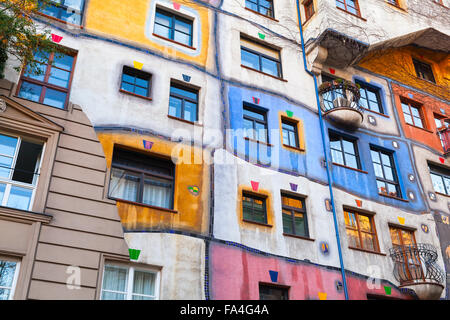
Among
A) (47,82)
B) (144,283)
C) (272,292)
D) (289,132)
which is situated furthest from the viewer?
(289,132)

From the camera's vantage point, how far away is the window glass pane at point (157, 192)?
12266mm

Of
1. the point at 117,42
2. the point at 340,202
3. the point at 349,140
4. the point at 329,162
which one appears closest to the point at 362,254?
the point at 340,202

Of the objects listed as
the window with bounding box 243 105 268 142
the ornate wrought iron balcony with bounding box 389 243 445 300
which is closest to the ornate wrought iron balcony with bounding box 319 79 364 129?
the window with bounding box 243 105 268 142

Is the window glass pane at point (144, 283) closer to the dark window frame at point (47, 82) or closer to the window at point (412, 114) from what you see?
the dark window frame at point (47, 82)

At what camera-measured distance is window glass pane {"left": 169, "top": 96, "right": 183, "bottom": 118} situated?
14.0m

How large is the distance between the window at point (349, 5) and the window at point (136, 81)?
9.95 meters

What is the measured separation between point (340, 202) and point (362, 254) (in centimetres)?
182

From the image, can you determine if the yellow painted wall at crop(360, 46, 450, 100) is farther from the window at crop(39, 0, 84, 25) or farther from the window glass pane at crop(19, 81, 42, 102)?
the window glass pane at crop(19, 81, 42, 102)

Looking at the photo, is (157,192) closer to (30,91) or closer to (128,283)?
(128,283)

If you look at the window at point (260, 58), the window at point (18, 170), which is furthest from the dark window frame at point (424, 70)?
the window at point (18, 170)

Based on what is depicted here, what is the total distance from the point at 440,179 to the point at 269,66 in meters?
8.75

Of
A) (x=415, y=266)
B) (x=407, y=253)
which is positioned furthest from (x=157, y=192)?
(x=415, y=266)

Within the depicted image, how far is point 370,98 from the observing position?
1958 centimetres

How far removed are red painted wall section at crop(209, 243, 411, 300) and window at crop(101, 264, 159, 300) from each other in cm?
151
